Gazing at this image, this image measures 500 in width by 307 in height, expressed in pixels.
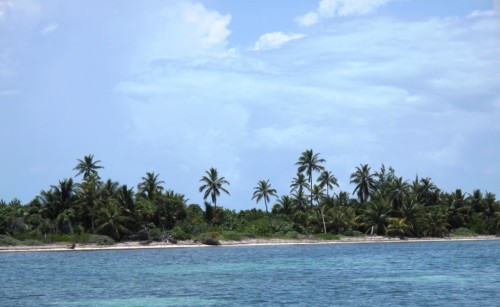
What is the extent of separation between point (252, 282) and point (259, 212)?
9252 centimetres

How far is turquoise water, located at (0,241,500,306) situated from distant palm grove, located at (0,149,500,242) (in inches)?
1098

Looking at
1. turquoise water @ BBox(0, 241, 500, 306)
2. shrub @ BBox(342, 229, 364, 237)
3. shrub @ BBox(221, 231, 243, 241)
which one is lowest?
turquoise water @ BBox(0, 241, 500, 306)

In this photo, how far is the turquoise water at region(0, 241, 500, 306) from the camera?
37.3m

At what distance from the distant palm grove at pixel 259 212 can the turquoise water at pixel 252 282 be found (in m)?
27.9

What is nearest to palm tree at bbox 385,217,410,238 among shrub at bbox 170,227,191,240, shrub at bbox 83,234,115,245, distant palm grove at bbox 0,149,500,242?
distant palm grove at bbox 0,149,500,242

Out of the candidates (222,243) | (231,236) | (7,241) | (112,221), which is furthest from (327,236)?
(7,241)

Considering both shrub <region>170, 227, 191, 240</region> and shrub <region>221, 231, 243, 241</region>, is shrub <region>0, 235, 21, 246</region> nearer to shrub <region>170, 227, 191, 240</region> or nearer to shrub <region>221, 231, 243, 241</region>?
shrub <region>170, 227, 191, 240</region>

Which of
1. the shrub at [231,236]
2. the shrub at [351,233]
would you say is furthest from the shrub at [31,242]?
the shrub at [351,233]

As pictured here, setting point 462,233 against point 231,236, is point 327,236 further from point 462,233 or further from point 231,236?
point 462,233

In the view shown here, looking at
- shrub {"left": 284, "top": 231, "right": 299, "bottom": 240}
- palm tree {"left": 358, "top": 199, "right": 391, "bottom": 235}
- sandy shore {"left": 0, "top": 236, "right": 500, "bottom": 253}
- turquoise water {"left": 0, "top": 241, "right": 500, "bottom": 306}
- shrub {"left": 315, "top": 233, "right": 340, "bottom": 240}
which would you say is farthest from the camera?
palm tree {"left": 358, "top": 199, "right": 391, "bottom": 235}

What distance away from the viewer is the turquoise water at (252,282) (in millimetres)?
37281

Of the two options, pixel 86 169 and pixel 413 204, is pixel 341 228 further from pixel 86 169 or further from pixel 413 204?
pixel 86 169

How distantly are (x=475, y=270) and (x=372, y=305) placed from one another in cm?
2651

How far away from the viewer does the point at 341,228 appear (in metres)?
122
